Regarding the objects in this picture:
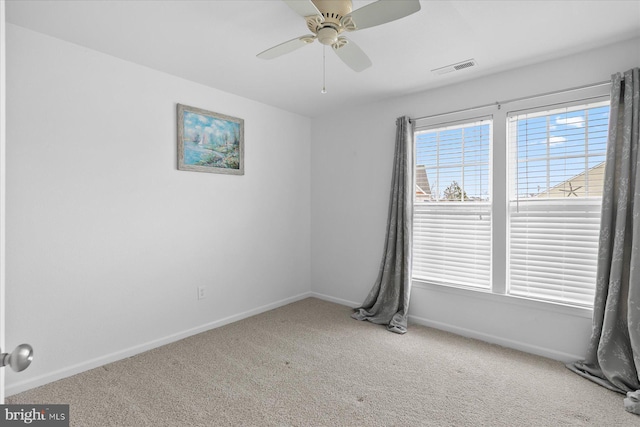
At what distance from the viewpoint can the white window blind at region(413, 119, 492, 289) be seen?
3.07m

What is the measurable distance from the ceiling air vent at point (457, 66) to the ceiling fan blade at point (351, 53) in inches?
39.4

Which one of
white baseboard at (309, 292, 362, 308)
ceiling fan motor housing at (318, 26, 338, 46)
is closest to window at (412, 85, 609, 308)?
white baseboard at (309, 292, 362, 308)

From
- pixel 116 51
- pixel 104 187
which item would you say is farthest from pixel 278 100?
pixel 104 187

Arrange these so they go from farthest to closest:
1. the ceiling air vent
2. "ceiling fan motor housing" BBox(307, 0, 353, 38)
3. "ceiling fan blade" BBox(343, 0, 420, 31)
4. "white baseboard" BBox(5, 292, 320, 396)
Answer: the ceiling air vent
"white baseboard" BBox(5, 292, 320, 396)
"ceiling fan motor housing" BBox(307, 0, 353, 38)
"ceiling fan blade" BBox(343, 0, 420, 31)

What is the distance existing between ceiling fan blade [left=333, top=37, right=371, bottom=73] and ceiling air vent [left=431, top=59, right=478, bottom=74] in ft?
3.28

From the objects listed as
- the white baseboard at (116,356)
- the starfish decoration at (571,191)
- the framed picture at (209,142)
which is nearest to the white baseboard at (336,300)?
the white baseboard at (116,356)

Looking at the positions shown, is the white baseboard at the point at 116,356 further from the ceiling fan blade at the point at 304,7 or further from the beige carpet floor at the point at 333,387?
the ceiling fan blade at the point at 304,7

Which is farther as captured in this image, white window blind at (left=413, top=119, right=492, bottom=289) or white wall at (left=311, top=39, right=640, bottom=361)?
white window blind at (left=413, top=119, right=492, bottom=289)

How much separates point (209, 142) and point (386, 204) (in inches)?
76.9

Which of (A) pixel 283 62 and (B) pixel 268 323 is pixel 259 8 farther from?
(B) pixel 268 323

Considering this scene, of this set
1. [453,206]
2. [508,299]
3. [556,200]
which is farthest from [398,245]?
[556,200]

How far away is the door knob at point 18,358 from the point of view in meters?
0.74

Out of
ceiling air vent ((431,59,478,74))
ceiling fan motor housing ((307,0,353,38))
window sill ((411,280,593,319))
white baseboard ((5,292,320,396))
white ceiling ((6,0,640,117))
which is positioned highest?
white ceiling ((6,0,640,117))

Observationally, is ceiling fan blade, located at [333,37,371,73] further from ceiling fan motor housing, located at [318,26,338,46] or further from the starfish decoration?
the starfish decoration
